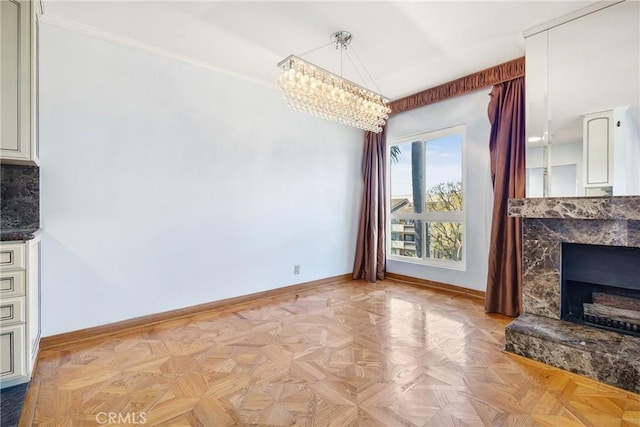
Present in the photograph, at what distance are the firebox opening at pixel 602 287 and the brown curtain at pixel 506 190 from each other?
0.51m

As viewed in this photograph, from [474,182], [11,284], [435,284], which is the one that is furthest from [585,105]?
[11,284]

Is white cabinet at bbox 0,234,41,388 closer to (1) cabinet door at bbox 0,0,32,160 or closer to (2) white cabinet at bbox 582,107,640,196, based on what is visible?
(1) cabinet door at bbox 0,0,32,160

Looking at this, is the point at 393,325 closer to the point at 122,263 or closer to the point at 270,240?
the point at 270,240

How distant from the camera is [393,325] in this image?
8.97 feet

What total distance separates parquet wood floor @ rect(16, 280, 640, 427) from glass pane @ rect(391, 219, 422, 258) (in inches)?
60.5

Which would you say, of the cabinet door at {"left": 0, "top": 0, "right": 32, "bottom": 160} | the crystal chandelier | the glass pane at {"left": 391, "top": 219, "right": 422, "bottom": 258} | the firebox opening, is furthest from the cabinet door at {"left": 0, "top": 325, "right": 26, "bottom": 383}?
the glass pane at {"left": 391, "top": 219, "right": 422, "bottom": 258}

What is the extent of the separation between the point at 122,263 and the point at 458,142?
3943 mm

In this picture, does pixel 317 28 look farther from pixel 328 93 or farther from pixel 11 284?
pixel 11 284

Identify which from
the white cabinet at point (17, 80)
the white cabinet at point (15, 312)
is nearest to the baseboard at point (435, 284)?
the white cabinet at point (15, 312)

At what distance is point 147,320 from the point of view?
107 inches

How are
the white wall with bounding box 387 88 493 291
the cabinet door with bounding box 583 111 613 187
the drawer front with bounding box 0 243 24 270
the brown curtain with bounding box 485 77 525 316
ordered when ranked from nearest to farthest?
the drawer front with bounding box 0 243 24 270 < the cabinet door with bounding box 583 111 613 187 < the brown curtain with bounding box 485 77 525 316 < the white wall with bounding box 387 88 493 291

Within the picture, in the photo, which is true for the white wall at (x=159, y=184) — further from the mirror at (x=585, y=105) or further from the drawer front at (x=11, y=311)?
the mirror at (x=585, y=105)

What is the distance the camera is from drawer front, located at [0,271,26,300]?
1.65 meters

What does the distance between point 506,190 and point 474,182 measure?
474 mm
